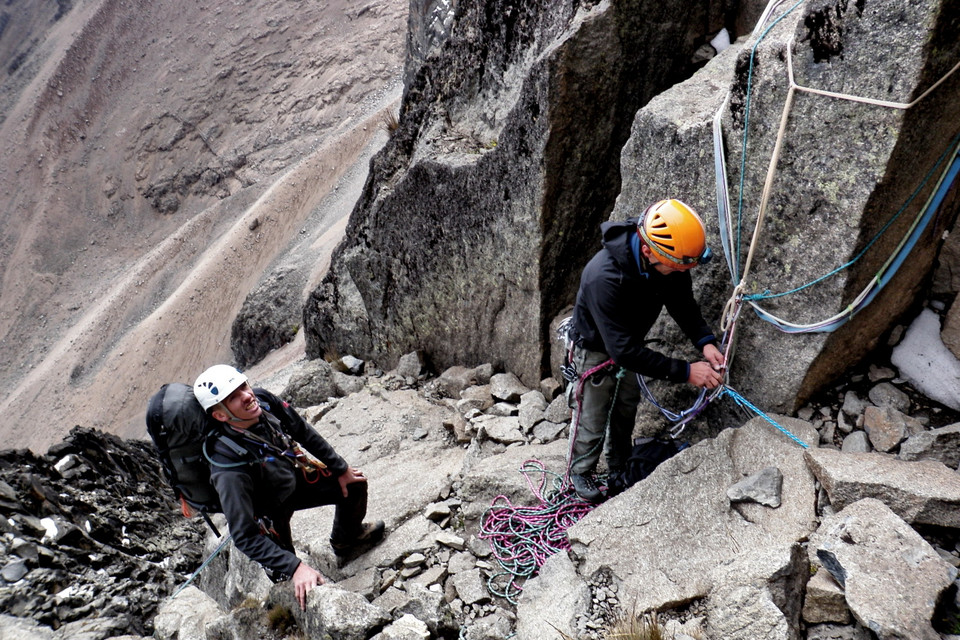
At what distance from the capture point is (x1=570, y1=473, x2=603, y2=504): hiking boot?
5.60 metres

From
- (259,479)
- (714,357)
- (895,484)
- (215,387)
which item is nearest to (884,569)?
(895,484)

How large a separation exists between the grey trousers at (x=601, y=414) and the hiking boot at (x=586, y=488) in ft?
0.20

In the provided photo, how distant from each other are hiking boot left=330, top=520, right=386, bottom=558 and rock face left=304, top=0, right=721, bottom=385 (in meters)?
3.06

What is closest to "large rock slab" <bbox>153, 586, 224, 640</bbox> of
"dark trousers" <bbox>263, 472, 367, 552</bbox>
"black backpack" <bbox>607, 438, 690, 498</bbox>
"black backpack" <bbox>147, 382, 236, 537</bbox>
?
"dark trousers" <bbox>263, 472, 367, 552</bbox>

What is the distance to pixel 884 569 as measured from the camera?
353cm

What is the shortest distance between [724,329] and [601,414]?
1.24 meters

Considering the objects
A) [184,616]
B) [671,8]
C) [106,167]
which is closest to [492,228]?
[671,8]

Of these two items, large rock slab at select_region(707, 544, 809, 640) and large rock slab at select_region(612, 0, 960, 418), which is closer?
large rock slab at select_region(707, 544, 809, 640)

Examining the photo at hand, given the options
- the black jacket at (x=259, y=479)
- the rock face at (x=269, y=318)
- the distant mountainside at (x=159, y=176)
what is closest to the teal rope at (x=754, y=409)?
the black jacket at (x=259, y=479)

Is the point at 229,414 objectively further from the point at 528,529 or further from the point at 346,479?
the point at 528,529

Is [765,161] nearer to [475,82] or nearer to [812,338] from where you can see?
[812,338]

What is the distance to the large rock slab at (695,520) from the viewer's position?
13.9ft

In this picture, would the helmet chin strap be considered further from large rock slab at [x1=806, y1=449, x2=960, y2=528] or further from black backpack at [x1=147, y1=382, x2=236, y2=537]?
large rock slab at [x1=806, y1=449, x2=960, y2=528]

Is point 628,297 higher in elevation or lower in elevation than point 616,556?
higher
